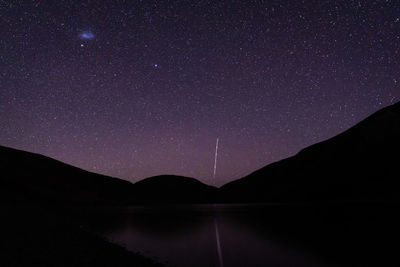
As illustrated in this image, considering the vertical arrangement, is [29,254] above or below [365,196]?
below

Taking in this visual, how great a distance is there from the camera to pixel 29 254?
15500 mm

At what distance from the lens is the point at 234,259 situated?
2309cm

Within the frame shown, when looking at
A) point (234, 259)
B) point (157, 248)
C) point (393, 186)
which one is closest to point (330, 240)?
point (234, 259)

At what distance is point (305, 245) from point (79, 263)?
72.5ft

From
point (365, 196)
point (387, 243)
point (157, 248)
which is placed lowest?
point (157, 248)

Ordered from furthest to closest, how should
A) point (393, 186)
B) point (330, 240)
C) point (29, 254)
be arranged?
point (393, 186), point (330, 240), point (29, 254)

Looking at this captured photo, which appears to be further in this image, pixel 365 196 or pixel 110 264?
pixel 365 196

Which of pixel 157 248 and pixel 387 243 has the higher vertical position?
pixel 387 243

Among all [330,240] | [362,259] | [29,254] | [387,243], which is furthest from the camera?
[330,240]

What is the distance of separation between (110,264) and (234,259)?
10.9 m

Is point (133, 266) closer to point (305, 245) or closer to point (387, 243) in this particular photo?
point (305, 245)

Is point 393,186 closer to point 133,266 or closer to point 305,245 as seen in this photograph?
point 305,245

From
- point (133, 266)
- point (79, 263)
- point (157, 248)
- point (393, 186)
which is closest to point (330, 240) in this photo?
point (157, 248)

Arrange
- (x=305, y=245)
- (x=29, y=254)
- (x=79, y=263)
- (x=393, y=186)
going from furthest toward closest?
(x=393, y=186)
(x=305, y=245)
(x=29, y=254)
(x=79, y=263)
